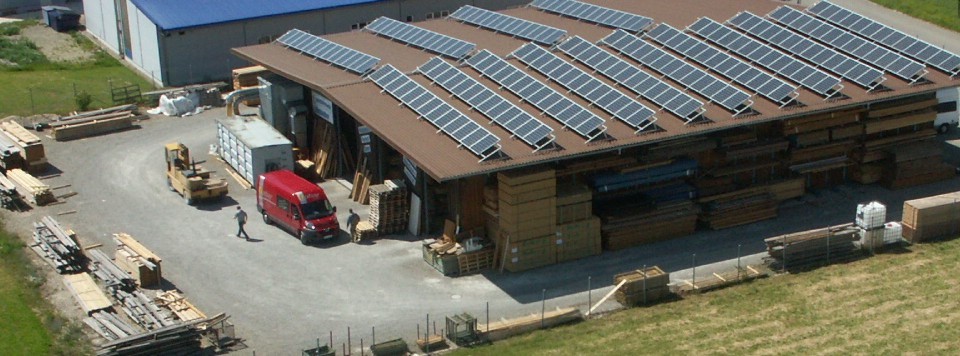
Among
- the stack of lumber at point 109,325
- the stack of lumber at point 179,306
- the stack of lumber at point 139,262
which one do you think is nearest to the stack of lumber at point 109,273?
the stack of lumber at point 139,262

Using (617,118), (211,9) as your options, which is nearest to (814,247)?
(617,118)

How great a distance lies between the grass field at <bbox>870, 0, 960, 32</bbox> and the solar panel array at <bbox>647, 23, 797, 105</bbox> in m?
29.6

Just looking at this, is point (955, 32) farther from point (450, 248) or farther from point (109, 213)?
point (109, 213)

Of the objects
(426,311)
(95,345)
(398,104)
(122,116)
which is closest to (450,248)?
(426,311)

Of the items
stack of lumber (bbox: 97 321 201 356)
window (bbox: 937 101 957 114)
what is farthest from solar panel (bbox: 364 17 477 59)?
window (bbox: 937 101 957 114)

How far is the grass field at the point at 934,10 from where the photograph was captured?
8062 cm

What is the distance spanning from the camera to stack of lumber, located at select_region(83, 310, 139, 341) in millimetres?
40625

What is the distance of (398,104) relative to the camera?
52062 mm

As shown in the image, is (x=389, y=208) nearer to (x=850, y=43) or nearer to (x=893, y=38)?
(x=850, y=43)

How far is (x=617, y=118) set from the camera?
49.2 m

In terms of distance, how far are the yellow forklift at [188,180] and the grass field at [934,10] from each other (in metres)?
47.4

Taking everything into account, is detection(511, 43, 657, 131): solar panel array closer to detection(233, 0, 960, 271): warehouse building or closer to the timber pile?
detection(233, 0, 960, 271): warehouse building

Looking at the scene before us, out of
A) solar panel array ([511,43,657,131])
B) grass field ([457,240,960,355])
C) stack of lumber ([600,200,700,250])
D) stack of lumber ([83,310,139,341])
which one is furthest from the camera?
solar panel array ([511,43,657,131])

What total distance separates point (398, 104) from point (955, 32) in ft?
140
